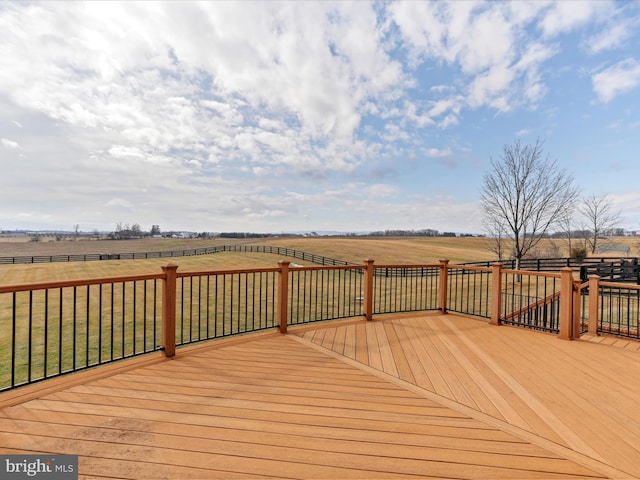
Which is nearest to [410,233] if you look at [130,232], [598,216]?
[598,216]

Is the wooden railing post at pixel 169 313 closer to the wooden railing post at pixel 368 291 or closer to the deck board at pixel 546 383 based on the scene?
the deck board at pixel 546 383

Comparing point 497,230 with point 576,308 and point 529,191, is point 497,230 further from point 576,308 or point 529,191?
point 576,308

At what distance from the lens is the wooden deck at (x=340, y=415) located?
1.91m

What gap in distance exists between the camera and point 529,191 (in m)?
16.9

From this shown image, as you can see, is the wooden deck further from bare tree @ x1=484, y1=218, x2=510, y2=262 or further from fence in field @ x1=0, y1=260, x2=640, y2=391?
bare tree @ x1=484, y1=218, x2=510, y2=262

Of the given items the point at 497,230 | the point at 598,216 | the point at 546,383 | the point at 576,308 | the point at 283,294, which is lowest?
the point at 546,383

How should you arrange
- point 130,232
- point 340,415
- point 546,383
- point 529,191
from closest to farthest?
point 340,415 < point 546,383 < point 529,191 < point 130,232

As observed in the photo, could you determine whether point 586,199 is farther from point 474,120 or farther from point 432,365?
point 432,365

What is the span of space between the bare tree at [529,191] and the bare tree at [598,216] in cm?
1113

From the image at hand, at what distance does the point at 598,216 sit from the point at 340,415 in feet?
109

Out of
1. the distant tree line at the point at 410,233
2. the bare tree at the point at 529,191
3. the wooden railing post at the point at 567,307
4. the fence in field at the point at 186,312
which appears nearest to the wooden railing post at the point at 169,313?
the fence in field at the point at 186,312

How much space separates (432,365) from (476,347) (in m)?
1.23

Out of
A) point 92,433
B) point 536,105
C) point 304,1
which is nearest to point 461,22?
point 304,1

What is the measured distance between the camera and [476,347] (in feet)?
14.3
